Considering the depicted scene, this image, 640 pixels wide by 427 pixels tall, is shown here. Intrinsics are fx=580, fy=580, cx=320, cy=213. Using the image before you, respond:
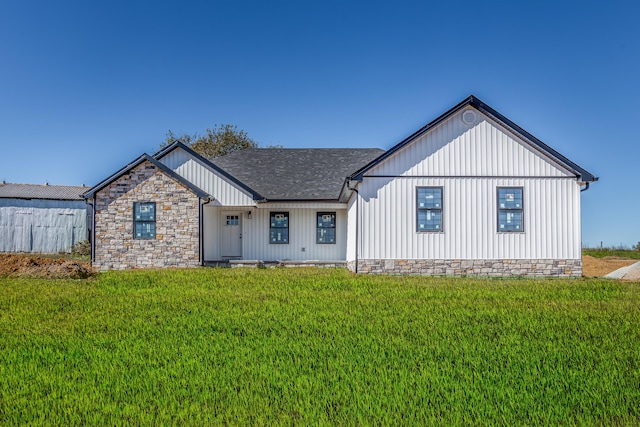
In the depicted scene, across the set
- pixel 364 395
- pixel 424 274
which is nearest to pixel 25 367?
pixel 364 395

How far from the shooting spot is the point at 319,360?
23.3 ft

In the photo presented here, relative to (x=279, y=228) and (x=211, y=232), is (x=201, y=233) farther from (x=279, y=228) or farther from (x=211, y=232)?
(x=279, y=228)

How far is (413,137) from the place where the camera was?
1888cm

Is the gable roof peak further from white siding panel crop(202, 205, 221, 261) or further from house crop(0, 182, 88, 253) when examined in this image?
house crop(0, 182, 88, 253)

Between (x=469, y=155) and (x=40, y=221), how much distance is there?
89.2ft

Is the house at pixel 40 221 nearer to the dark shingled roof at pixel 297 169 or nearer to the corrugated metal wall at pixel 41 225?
the corrugated metal wall at pixel 41 225

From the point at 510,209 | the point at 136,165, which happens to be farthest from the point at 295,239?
the point at 510,209

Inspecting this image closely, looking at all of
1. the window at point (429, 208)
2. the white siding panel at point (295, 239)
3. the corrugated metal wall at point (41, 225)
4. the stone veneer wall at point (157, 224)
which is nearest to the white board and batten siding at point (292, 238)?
the white siding panel at point (295, 239)

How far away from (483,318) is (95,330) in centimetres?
644

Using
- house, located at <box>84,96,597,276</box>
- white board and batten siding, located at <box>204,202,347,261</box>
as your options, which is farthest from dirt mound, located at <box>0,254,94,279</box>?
house, located at <box>84,96,597,276</box>

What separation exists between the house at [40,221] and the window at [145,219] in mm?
14223

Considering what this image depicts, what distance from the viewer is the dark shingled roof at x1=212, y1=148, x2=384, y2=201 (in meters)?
24.6

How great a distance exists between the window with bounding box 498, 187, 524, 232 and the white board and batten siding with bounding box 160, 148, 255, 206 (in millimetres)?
9665

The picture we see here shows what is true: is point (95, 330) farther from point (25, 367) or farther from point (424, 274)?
point (424, 274)
